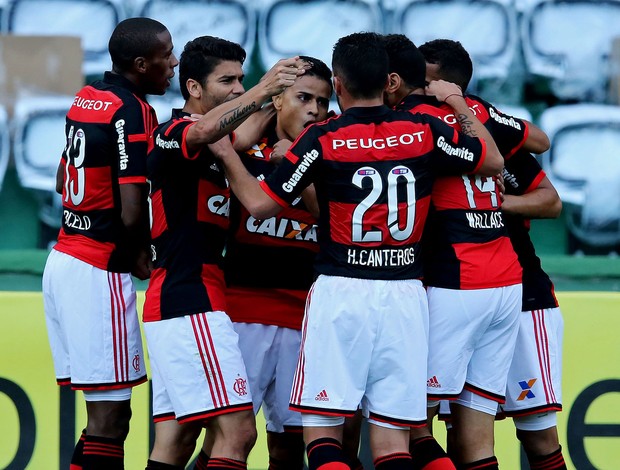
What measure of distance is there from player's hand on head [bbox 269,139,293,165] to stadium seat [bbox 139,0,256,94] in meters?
2.88

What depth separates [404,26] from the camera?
7453 mm

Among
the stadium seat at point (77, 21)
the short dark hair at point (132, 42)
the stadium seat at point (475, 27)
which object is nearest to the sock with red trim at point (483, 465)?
the short dark hair at point (132, 42)

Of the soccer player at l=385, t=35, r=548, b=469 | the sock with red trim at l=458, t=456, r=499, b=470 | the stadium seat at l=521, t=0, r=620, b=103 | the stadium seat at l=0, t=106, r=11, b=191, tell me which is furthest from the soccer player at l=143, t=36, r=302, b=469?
the stadium seat at l=521, t=0, r=620, b=103

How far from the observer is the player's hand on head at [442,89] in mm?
4730

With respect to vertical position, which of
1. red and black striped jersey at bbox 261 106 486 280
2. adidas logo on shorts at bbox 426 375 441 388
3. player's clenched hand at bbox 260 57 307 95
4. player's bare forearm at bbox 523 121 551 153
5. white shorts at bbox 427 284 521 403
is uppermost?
player's clenched hand at bbox 260 57 307 95

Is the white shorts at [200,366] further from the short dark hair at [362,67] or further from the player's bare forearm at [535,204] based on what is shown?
the player's bare forearm at [535,204]

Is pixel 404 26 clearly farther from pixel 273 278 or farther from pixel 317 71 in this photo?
pixel 273 278

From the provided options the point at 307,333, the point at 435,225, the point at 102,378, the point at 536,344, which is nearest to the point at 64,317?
the point at 102,378

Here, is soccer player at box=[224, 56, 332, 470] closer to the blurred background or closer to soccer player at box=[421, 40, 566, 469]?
soccer player at box=[421, 40, 566, 469]

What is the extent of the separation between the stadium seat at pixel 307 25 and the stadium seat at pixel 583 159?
1.37m

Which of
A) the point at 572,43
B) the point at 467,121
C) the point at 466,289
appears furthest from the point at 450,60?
the point at 572,43

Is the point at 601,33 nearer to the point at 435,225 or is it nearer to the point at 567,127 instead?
the point at 567,127

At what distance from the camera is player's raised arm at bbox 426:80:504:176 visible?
4.57m

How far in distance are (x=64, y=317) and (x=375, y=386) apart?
148 cm
